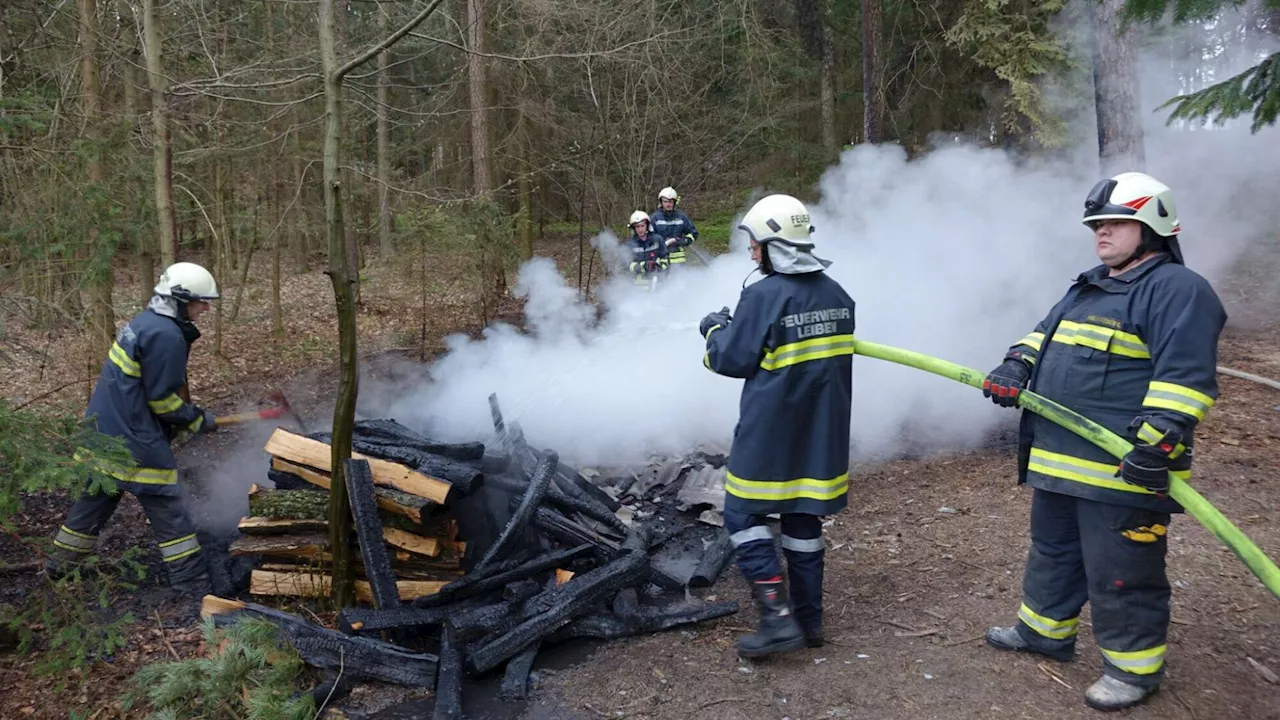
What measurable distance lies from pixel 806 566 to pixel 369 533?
92.3 inches

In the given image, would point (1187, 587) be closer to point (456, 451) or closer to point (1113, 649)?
point (1113, 649)

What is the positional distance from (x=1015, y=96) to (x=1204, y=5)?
30.4 feet

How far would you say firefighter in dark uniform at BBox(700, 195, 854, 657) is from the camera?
3633 millimetres

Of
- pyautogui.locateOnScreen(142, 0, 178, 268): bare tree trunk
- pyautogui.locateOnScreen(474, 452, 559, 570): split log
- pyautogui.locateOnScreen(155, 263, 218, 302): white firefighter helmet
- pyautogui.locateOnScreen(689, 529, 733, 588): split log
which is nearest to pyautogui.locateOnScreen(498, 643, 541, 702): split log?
pyautogui.locateOnScreen(474, 452, 559, 570): split log

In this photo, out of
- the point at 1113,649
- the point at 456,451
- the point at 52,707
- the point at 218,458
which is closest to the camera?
the point at 1113,649

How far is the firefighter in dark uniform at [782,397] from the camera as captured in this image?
3.63 metres

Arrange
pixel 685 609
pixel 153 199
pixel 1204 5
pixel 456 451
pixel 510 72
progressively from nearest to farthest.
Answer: pixel 685 609 → pixel 1204 5 → pixel 456 451 → pixel 153 199 → pixel 510 72

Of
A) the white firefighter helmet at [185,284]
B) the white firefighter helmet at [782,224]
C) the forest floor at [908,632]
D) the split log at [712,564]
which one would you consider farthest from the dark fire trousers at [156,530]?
the white firefighter helmet at [782,224]

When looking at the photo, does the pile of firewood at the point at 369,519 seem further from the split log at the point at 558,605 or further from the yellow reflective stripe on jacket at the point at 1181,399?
the yellow reflective stripe on jacket at the point at 1181,399

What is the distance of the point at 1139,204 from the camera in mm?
3027

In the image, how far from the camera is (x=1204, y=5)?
15.5 feet

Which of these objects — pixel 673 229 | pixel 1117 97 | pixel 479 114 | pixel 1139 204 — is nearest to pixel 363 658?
pixel 1139 204

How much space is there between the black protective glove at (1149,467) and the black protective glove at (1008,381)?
53cm

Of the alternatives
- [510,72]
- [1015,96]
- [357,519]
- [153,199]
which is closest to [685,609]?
[357,519]
